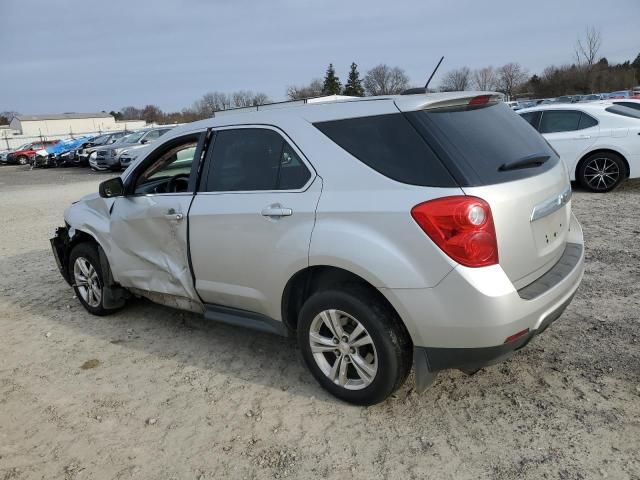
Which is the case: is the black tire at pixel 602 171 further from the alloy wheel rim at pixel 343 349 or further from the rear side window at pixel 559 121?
the alloy wheel rim at pixel 343 349

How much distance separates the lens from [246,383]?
3.51 m

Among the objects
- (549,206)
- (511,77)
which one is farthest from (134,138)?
(511,77)

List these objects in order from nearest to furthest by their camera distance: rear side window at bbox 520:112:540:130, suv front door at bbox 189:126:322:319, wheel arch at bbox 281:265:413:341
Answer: wheel arch at bbox 281:265:413:341
suv front door at bbox 189:126:322:319
rear side window at bbox 520:112:540:130

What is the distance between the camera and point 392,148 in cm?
277

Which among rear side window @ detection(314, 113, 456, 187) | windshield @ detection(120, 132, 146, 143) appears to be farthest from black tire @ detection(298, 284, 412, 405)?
windshield @ detection(120, 132, 146, 143)

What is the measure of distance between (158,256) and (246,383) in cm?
126

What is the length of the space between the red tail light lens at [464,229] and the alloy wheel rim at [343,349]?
71 cm

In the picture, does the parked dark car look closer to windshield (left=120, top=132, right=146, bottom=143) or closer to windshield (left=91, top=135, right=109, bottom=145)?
windshield (left=91, top=135, right=109, bottom=145)

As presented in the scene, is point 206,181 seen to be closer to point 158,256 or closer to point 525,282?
point 158,256

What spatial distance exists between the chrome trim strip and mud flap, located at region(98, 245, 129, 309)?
3610mm

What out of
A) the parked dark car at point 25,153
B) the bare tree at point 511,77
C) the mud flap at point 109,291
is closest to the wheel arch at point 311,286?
the mud flap at point 109,291

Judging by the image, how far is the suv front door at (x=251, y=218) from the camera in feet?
10.0

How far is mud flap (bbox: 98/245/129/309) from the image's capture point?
466 centimetres

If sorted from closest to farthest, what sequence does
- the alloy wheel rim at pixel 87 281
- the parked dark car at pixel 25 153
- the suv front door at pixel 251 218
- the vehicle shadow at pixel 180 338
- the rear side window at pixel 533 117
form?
the suv front door at pixel 251 218, the vehicle shadow at pixel 180 338, the alloy wheel rim at pixel 87 281, the rear side window at pixel 533 117, the parked dark car at pixel 25 153
